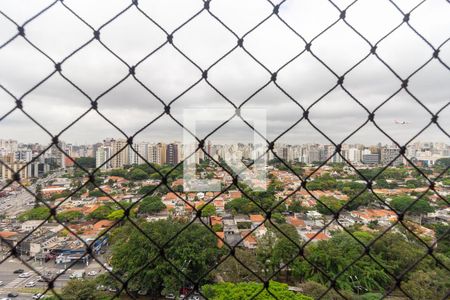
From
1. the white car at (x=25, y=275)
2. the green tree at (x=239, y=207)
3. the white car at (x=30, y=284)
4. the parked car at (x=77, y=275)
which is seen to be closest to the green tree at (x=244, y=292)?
the parked car at (x=77, y=275)

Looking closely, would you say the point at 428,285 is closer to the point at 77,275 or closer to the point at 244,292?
the point at 244,292

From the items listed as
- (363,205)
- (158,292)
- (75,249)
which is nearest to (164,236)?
(158,292)

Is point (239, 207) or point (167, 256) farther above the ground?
point (239, 207)

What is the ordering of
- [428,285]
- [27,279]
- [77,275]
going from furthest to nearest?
1. [27,279]
2. [77,275]
3. [428,285]

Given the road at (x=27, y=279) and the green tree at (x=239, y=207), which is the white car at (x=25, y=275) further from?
the green tree at (x=239, y=207)

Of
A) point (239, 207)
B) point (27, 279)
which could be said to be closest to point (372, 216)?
point (239, 207)

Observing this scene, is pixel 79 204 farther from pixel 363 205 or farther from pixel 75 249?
pixel 363 205

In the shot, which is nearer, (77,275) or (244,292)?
(244,292)

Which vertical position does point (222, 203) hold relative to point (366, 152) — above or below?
below

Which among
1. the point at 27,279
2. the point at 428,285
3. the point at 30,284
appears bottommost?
the point at 27,279

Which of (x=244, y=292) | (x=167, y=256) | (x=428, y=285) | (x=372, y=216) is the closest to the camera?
(x=244, y=292)

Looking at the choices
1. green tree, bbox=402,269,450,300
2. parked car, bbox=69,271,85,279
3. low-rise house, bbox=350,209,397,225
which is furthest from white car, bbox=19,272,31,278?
low-rise house, bbox=350,209,397,225
